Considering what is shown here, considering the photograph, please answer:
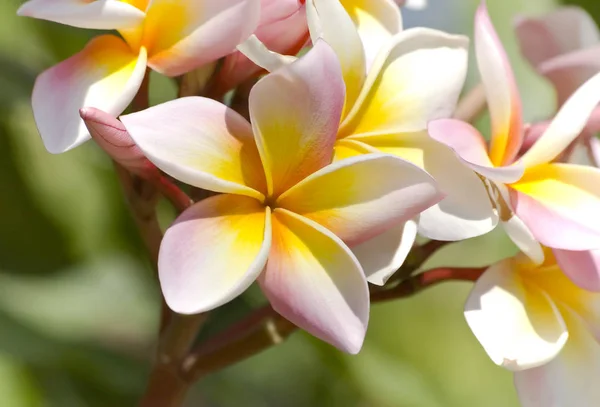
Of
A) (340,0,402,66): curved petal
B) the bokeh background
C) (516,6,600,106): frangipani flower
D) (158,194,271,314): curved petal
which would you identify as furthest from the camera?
the bokeh background

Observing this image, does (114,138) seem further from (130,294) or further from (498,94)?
(130,294)

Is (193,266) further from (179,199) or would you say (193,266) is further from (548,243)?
(548,243)

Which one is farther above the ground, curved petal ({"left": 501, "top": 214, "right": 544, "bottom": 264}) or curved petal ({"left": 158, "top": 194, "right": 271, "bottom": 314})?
curved petal ({"left": 158, "top": 194, "right": 271, "bottom": 314})

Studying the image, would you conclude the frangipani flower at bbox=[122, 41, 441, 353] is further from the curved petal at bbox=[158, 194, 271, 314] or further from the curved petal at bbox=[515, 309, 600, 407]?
the curved petal at bbox=[515, 309, 600, 407]

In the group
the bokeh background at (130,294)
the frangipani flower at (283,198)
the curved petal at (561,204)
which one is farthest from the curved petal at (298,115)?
the bokeh background at (130,294)

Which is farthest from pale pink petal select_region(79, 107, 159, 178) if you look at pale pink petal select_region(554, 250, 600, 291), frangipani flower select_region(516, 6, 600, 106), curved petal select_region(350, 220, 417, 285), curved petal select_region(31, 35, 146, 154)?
frangipani flower select_region(516, 6, 600, 106)

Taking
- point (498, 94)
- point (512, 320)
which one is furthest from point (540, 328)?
point (498, 94)
